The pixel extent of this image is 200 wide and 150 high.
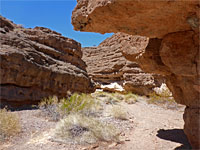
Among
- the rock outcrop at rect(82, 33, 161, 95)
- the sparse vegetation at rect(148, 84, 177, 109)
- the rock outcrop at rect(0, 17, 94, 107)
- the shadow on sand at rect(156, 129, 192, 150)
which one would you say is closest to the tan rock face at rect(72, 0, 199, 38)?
the shadow on sand at rect(156, 129, 192, 150)

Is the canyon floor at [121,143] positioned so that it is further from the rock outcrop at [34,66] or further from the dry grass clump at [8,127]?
the rock outcrop at [34,66]

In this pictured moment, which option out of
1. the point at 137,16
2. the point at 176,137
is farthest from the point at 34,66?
the point at 176,137

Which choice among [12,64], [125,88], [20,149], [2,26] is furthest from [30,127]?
[125,88]

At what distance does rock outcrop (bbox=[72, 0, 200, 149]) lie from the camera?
2.06 meters

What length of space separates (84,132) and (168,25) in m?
3.18

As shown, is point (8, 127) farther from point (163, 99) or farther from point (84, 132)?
point (163, 99)

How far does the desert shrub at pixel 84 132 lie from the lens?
3.72 metres

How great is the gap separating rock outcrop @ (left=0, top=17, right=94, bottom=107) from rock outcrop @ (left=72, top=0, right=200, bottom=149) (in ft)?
16.4

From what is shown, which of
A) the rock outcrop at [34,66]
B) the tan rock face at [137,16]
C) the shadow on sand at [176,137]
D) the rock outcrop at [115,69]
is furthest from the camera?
the rock outcrop at [115,69]

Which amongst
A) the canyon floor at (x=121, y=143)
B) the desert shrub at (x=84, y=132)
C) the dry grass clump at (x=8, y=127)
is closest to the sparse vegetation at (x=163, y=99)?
the canyon floor at (x=121, y=143)

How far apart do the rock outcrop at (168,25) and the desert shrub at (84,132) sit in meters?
1.81

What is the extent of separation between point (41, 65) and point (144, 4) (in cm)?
690

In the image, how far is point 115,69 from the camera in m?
18.9

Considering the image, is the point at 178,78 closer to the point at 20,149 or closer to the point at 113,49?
the point at 20,149
